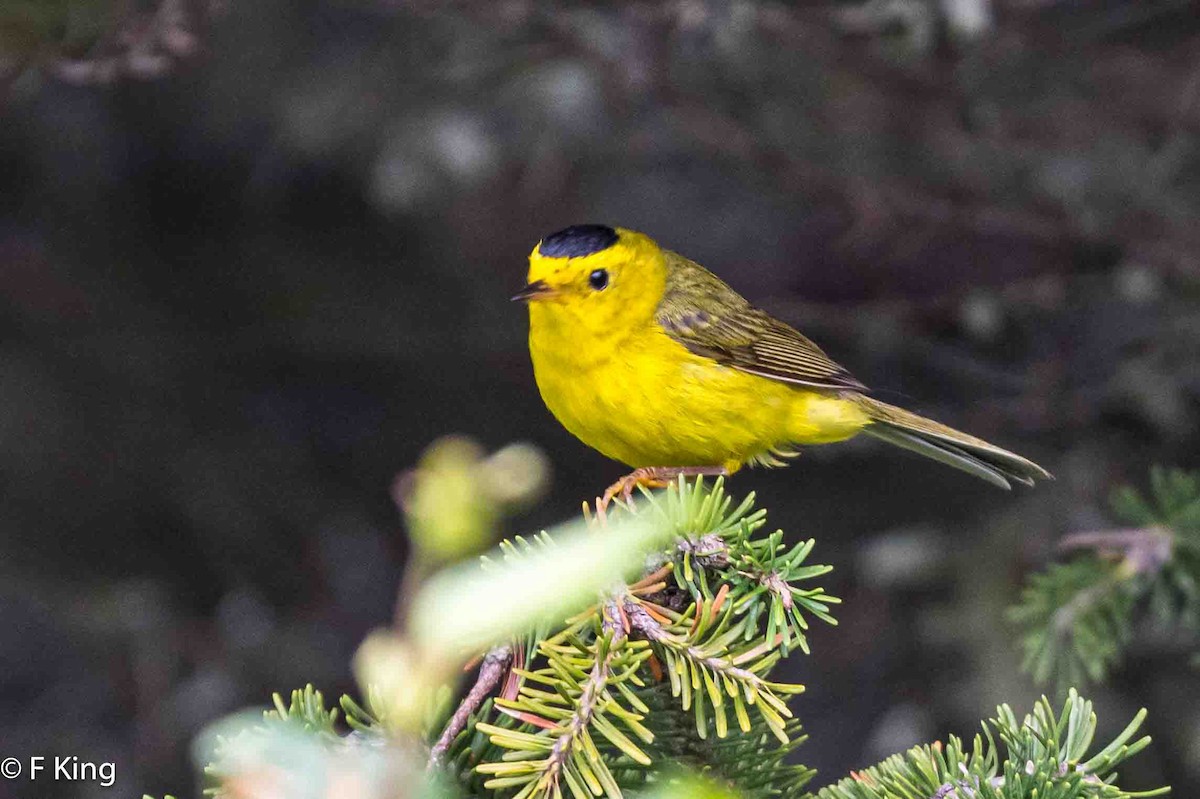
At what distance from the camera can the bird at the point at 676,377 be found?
2875 millimetres

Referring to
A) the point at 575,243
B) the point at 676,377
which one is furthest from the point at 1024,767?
the point at 575,243

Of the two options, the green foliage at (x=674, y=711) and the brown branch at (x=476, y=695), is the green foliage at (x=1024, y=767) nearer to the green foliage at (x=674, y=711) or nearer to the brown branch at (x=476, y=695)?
the green foliage at (x=674, y=711)

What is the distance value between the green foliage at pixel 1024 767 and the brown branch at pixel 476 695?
19.2 inches

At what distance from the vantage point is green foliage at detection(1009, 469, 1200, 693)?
2.49 meters

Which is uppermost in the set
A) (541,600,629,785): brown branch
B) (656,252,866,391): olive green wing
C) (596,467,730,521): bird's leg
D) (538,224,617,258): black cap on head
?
(538,224,617,258): black cap on head

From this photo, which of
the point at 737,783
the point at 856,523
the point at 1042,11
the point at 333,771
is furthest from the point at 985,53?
the point at 333,771

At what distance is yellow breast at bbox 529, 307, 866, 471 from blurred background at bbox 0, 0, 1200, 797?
725mm

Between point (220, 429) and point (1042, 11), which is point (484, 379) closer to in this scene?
point (220, 429)

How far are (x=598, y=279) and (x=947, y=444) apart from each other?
101cm

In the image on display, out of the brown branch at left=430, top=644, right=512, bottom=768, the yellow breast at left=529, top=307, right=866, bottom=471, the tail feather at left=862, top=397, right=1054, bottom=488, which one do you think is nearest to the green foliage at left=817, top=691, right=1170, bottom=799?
the brown branch at left=430, top=644, right=512, bottom=768

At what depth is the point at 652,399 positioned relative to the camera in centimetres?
290

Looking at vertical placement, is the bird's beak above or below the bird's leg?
above

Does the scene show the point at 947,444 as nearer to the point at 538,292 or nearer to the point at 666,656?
the point at 538,292

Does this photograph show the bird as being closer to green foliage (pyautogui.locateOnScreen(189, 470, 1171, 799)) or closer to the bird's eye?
the bird's eye
